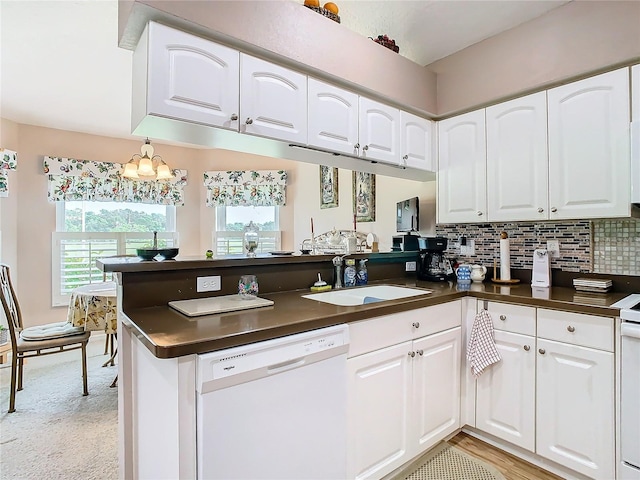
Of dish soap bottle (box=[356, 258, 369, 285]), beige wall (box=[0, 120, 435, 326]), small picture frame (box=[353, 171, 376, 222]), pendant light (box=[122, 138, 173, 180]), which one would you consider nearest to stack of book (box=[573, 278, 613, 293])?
dish soap bottle (box=[356, 258, 369, 285])

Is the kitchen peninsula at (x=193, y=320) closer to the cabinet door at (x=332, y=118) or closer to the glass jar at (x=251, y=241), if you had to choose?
the glass jar at (x=251, y=241)

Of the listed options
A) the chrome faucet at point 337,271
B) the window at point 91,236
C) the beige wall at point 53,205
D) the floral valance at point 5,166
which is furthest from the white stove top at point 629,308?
the floral valance at point 5,166

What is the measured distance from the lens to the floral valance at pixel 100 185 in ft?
13.5

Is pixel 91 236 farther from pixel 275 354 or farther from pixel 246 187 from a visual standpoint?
pixel 275 354

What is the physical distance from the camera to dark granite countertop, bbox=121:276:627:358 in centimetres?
108

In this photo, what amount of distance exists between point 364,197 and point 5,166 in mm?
3754

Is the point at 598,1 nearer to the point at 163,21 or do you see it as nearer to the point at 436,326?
the point at 436,326

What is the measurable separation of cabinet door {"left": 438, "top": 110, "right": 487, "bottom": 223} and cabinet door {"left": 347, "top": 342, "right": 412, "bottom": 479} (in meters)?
1.19

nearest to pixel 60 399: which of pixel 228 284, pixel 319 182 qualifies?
pixel 228 284

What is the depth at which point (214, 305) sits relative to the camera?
4.99ft

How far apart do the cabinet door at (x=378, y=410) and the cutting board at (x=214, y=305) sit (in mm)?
495

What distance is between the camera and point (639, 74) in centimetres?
173

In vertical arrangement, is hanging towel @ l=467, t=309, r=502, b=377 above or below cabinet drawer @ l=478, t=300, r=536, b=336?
below

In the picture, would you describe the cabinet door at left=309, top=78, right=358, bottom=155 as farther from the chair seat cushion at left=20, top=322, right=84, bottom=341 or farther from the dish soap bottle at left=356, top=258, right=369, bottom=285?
the chair seat cushion at left=20, top=322, right=84, bottom=341
